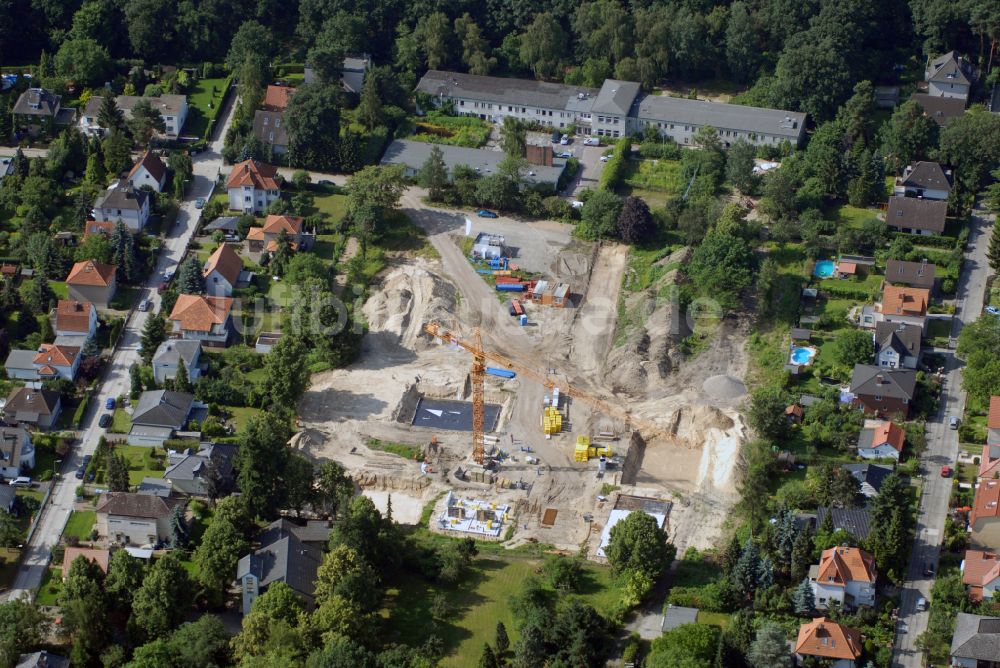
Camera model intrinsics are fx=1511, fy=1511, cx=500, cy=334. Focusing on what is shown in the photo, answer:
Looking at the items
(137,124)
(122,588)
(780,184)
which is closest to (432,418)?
(122,588)

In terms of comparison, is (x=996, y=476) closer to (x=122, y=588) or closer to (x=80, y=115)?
(x=122, y=588)

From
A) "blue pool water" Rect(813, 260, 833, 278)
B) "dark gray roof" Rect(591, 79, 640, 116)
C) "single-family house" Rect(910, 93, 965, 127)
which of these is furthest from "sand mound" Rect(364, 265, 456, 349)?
"single-family house" Rect(910, 93, 965, 127)

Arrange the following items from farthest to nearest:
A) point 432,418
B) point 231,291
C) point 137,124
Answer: point 137,124
point 231,291
point 432,418

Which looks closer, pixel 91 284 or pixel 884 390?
pixel 884 390

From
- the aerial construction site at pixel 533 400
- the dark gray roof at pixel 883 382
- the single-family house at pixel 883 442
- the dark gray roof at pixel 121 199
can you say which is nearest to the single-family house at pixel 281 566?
the aerial construction site at pixel 533 400

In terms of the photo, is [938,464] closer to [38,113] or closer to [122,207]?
[122,207]

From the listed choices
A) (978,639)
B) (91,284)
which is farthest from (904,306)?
(91,284)
